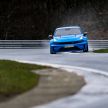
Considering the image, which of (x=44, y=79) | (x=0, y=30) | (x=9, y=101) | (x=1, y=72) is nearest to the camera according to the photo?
(x=9, y=101)

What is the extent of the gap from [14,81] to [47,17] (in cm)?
3087

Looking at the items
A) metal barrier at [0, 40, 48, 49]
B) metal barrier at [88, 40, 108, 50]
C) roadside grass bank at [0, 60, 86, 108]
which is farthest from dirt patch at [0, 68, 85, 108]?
metal barrier at [0, 40, 48, 49]

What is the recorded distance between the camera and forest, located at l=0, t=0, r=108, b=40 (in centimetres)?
4162

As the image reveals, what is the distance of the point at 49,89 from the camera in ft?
36.8

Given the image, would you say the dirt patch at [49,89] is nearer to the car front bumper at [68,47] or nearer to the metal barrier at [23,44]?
the car front bumper at [68,47]

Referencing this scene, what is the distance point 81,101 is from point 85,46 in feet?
55.6

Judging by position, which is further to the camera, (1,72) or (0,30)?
(0,30)

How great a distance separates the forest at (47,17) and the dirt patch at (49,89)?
27129 mm

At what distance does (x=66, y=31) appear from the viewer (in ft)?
91.1

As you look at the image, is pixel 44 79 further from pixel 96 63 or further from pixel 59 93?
pixel 96 63

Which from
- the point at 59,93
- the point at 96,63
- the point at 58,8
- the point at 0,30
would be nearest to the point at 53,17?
the point at 58,8

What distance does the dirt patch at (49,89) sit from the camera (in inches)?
374

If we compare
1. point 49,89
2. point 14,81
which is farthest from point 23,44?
point 49,89

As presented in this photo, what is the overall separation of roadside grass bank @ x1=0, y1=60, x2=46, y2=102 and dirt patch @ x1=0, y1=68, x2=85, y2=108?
0.61ft
